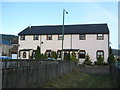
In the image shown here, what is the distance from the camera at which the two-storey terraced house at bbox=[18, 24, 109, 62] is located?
41.0 metres

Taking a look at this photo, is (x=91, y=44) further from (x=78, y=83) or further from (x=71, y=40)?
(x=78, y=83)

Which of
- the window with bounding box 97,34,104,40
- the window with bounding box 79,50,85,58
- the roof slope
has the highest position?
the roof slope

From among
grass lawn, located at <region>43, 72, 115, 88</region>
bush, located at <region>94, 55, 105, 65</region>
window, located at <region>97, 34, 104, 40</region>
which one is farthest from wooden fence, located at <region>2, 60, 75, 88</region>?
window, located at <region>97, 34, 104, 40</region>

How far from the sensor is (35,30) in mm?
47531

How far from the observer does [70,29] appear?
4538 centimetres

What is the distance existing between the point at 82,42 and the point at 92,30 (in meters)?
3.48

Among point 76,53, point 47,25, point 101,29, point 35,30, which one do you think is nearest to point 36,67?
point 76,53

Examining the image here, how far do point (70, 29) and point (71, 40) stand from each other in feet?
11.9

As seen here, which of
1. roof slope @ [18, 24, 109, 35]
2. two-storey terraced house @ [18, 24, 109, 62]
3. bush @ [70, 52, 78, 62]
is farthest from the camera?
roof slope @ [18, 24, 109, 35]

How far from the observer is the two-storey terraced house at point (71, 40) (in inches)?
1615

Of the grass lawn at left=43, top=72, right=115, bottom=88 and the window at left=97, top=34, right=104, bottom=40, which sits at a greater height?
the window at left=97, top=34, right=104, bottom=40

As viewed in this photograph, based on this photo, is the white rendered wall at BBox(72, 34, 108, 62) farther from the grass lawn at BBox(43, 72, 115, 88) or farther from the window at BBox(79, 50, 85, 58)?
the grass lawn at BBox(43, 72, 115, 88)

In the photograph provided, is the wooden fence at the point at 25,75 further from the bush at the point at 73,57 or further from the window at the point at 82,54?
the window at the point at 82,54

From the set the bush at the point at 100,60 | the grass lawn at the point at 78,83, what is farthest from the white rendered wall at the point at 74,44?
the grass lawn at the point at 78,83
